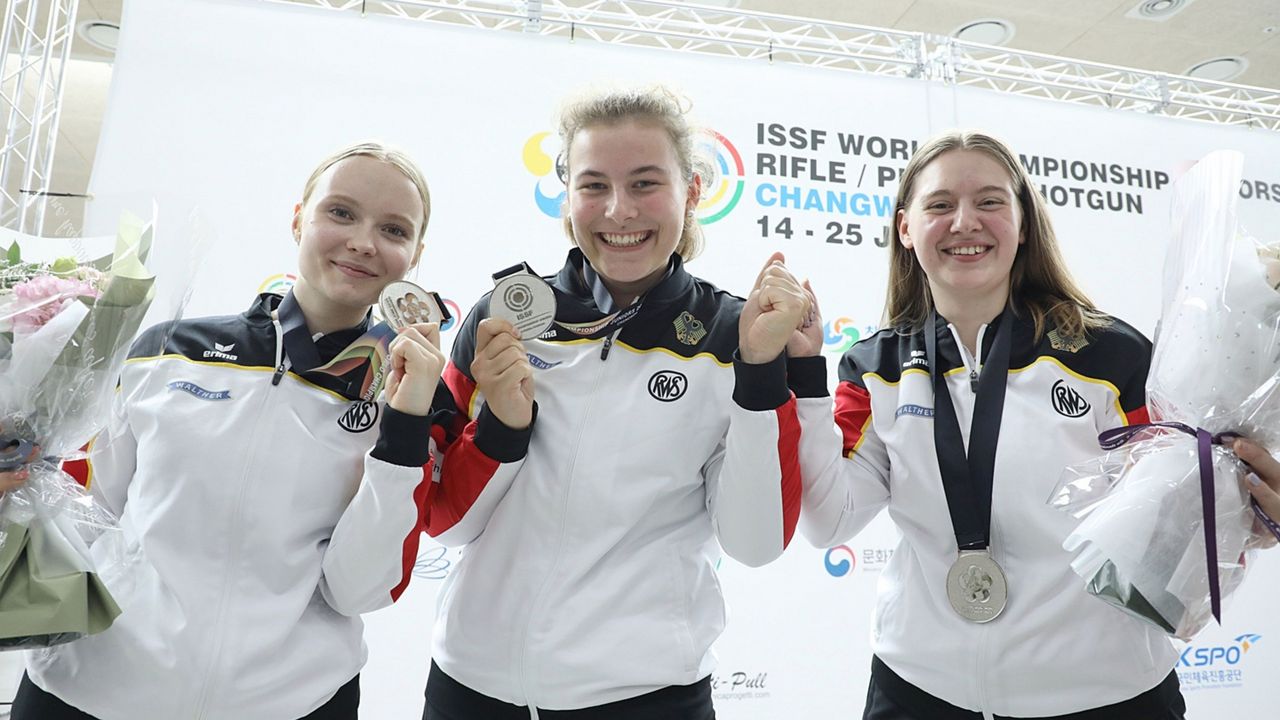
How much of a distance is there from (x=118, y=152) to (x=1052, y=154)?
4.53m

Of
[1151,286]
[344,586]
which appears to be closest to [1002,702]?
[344,586]

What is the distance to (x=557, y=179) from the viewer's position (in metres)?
4.03

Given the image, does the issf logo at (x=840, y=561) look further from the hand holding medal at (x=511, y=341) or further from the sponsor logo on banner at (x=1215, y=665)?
the hand holding medal at (x=511, y=341)

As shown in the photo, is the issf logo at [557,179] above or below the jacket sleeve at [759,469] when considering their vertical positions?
above

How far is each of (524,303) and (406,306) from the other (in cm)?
24

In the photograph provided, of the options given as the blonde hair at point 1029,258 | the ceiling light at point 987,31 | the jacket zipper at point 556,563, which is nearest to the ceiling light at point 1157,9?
the ceiling light at point 987,31

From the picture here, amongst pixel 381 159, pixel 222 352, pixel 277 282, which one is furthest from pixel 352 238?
pixel 277 282

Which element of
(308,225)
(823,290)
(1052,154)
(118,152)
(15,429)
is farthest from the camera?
(1052,154)

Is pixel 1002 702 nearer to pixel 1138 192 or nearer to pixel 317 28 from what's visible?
pixel 317 28

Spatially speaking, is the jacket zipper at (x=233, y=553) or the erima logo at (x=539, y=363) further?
the erima logo at (x=539, y=363)

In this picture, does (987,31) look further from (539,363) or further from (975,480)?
(539,363)

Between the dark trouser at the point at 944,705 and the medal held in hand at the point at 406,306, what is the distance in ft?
4.08

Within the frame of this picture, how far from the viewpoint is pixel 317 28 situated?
3.77m

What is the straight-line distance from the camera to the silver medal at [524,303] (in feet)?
5.67
